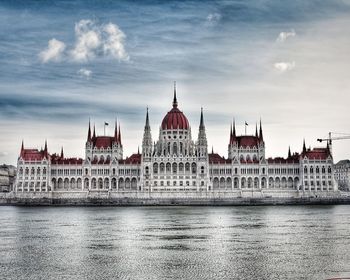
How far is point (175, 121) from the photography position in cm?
15288

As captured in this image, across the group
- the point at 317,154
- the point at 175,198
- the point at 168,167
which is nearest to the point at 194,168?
the point at 168,167

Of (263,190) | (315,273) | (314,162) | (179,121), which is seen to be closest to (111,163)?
(179,121)

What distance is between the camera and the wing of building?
14238 centimetres

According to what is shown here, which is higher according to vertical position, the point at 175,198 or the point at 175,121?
the point at 175,121

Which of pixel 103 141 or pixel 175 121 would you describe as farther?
pixel 103 141

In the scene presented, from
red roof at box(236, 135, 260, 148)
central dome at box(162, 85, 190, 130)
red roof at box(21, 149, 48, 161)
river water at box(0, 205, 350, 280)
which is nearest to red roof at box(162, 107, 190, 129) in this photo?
central dome at box(162, 85, 190, 130)

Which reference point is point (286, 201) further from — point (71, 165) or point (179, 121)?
point (71, 165)

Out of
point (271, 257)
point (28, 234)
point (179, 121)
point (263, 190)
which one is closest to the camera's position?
point (271, 257)

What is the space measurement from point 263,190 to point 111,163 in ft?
133

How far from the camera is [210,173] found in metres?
145

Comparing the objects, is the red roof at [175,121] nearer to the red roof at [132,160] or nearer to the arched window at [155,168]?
the red roof at [132,160]

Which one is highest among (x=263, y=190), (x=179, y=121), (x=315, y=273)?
(x=179, y=121)

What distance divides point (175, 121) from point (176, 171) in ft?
53.6

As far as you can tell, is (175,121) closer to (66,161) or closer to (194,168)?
(194,168)
